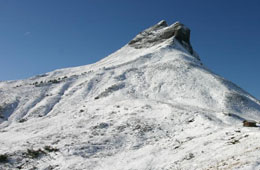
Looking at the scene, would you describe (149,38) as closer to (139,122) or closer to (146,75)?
(146,75)

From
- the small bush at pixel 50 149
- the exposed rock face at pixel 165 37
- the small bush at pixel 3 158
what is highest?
the exposed rock face at pixel 165 37

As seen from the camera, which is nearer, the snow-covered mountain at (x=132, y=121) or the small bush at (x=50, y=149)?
→ the snow-covered mountain at (x=132, y=121)

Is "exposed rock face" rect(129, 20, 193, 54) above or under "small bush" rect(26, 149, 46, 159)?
above

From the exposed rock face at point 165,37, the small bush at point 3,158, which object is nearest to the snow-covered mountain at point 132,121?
the small bush at point 3,158

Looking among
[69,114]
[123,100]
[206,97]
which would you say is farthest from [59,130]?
[206,97]

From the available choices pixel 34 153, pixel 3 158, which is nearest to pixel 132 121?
pixel 34 153

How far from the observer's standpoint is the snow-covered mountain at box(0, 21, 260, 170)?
1911cm

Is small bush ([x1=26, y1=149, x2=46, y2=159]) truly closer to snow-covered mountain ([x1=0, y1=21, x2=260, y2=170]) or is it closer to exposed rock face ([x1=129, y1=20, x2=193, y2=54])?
snow-covered mountain ([x1=0, y1=21, x2=260, y2=170])

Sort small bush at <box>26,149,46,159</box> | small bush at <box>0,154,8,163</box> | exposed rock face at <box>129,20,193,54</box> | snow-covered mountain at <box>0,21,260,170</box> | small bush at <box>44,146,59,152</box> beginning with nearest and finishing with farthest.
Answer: snow-covered mountain at <box>0,21,260,170</box> < small bush at <box>0,154,8,163</box> < small bush at <box>26,149,46,159</box> < small bush at <box>44,146,59,152</box> < exposed rock face at <box>129,20,193,54</box>

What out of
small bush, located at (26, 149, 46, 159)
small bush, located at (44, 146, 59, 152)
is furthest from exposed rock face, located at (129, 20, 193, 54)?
small bush, located at (26, 149, 46, 159)

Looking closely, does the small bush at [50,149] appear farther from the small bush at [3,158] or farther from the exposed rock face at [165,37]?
the exposed rock face at [165,37]

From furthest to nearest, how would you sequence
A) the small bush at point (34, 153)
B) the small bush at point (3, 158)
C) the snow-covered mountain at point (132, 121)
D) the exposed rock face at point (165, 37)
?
the exposed rock face at point (165, 37) < the small bush at point (34, 153) < the small bush at point (3, 158) < the snow-covered mountain at point (132, 121)

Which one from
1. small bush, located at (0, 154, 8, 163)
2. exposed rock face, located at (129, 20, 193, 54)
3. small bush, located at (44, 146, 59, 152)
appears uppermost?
exposed rock face, located at (129, 20, 193, 54)

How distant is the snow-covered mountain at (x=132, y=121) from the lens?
19111mm
